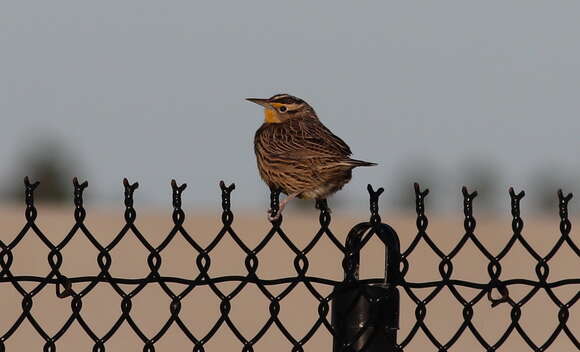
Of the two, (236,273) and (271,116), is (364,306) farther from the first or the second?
(236,273)

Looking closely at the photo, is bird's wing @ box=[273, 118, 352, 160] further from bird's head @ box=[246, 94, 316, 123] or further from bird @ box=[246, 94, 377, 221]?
bird's head @ box=[246, 94, 316, 123]

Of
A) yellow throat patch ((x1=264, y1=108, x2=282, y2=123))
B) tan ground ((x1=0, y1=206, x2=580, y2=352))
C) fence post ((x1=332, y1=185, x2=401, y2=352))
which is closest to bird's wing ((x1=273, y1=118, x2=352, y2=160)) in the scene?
yellow throat patch ((x1=264, y1=108, x2=282, y2=123))

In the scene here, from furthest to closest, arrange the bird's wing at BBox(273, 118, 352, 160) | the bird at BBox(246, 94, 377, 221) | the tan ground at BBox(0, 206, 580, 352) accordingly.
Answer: the tan ground at BBox(0, 206, 580, 352), the bird's wing at BBox(273, 118, 352, 160), the bird at BBox(246, 94, 377, 221)

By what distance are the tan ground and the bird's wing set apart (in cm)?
1790

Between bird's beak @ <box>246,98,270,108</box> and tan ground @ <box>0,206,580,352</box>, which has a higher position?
bird's beak @ <box>246,98,270,108</box>

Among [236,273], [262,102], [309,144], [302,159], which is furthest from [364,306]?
[236,273]

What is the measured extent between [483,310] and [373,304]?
27.2m

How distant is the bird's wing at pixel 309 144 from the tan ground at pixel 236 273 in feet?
58.7

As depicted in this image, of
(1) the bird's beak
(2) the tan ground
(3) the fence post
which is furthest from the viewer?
(2) the tan ground

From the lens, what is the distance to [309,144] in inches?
360

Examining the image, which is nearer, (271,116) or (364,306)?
(364,306)

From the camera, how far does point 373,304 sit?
14.8 feet

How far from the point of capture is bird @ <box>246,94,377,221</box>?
8.76 m

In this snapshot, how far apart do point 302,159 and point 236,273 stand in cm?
1897
